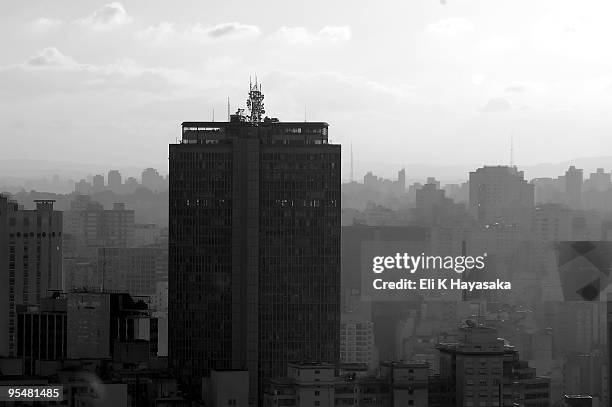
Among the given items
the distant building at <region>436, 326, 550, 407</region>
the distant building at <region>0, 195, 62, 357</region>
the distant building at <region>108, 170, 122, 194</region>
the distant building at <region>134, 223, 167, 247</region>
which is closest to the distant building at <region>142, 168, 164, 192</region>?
the distant building at <region>108, 170, 122, 194</region>

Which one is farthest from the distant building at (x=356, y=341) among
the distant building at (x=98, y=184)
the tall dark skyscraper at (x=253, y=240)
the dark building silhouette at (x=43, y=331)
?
the dark building silhouette at (x=43, y=331)

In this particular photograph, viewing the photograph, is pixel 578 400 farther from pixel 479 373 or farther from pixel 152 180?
pixel 152 180

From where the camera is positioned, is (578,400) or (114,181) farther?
(578,400)

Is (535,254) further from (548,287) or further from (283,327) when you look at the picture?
(283,327)

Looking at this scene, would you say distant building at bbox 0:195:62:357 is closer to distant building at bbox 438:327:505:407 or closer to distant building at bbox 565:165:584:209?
distant building at bbox 565:165:584:209

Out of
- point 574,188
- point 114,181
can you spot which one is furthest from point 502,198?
point 114,181

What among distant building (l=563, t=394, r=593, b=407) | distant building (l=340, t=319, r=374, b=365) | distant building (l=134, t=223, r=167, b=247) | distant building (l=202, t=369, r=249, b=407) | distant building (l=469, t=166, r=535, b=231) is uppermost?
distant building (l=469, t=166, r=535, b=231)

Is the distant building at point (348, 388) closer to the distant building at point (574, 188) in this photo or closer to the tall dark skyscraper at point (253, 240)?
the tall dark skyscraper at point (253, 240)
